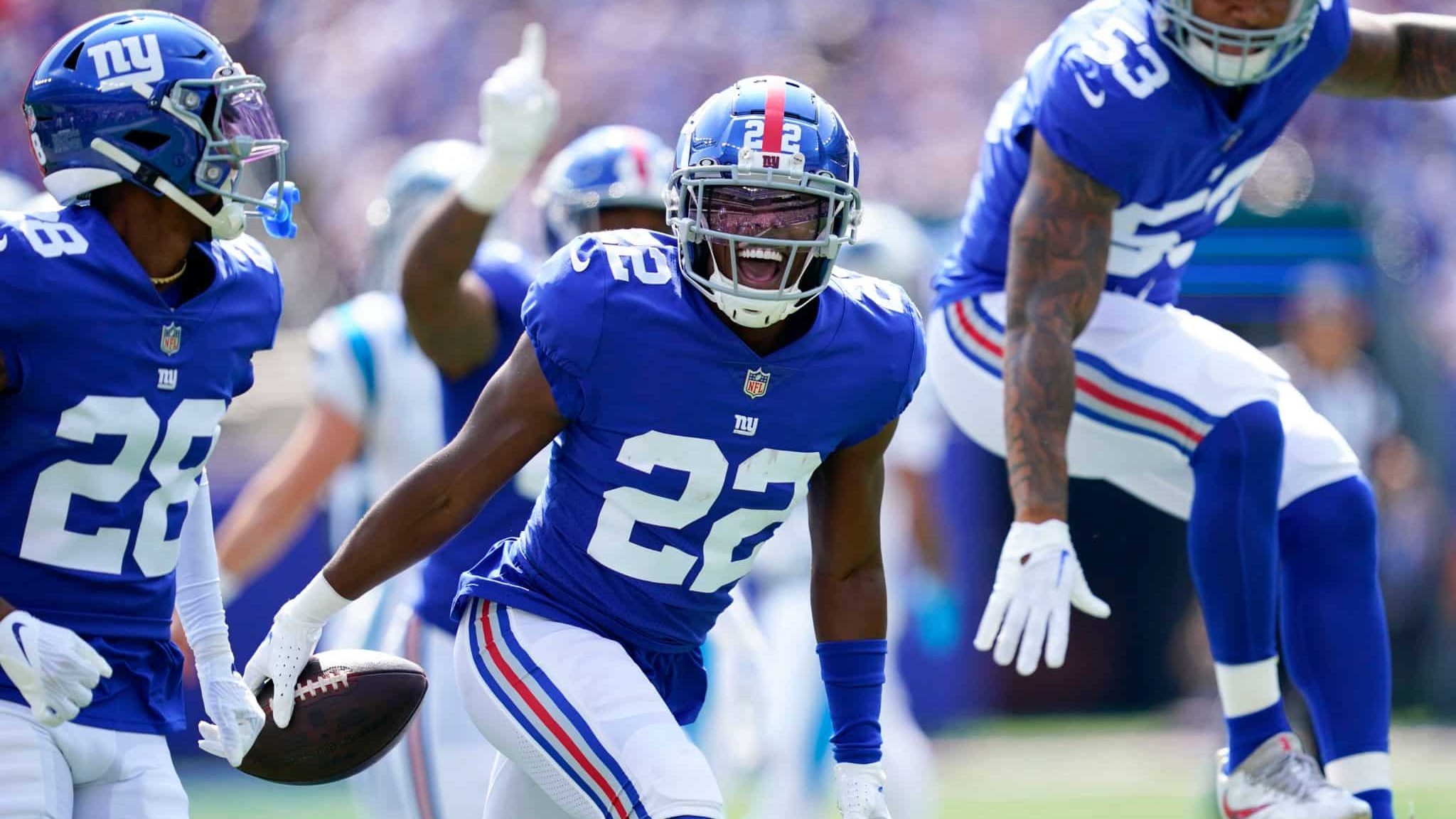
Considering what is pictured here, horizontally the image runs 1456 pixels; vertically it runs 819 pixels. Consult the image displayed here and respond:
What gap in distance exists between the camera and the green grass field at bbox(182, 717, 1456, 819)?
700 centimetres

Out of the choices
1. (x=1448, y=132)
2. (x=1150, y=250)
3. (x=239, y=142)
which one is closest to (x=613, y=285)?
(x=239, y=142)

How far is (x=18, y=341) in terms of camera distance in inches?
114

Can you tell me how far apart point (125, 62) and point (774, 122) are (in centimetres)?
107

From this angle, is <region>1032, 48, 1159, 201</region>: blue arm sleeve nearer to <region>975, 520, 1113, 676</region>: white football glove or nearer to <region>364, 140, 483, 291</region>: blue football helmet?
<region>975, 520, 1113, 676</region>: white football glove

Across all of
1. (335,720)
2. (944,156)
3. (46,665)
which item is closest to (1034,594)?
(335,720)

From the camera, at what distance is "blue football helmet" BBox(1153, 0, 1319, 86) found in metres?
3.50

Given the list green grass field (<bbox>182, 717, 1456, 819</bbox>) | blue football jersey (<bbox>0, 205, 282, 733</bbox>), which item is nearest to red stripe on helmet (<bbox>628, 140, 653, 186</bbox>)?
blue football jersey (<bbox>0, 205, 282, 733</bbox>)

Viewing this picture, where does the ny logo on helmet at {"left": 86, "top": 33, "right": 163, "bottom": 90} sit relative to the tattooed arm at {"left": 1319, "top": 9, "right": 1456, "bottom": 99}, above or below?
below

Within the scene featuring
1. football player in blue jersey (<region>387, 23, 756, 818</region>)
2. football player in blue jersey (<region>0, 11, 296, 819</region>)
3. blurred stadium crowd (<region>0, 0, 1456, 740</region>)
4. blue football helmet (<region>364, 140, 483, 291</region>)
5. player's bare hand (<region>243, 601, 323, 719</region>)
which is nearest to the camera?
football player in blue jersey (<region>0, 11, 296, 819</region>)

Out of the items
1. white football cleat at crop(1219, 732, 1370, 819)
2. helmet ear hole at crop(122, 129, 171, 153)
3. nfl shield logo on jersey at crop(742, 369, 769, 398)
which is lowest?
white football cleat at crop(1219, 732, 1370, 819)

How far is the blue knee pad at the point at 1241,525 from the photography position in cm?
360

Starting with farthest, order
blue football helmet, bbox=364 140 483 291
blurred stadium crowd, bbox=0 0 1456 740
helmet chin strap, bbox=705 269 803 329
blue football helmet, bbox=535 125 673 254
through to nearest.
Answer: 1. blurred stadium crowd, bbox=0 0 1456 740
2. blue football helmet, bbox=364 140 483 291
3. blue football helmet, bbox=535 125 673 254
4. helmet chin strap, bbox=705 269 803 329

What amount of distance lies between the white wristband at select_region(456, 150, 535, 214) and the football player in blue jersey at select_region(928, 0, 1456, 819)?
1.10 m

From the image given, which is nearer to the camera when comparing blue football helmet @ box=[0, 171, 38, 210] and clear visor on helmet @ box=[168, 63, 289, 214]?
clear visor on helmet @ box=[168, 63, 289, 214]
